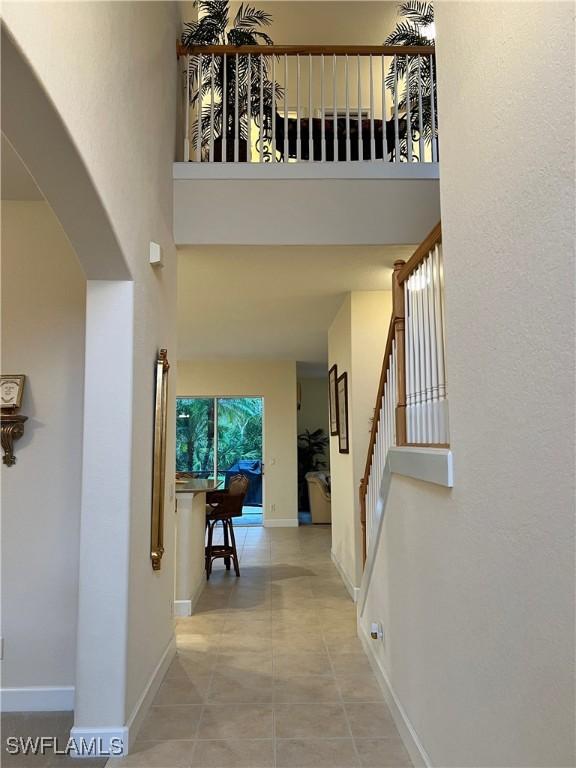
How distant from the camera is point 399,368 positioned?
9.01 feet

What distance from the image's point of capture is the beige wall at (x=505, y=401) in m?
1.13

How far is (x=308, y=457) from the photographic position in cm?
1127

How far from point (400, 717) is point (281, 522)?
6894 mm

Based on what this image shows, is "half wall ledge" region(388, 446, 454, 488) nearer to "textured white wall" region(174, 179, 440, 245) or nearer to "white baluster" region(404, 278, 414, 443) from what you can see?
"white baluster" region(404, 278, 414, 443)

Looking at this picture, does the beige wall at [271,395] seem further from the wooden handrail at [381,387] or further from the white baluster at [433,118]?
the white baluster at [433,118]

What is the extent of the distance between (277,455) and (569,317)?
8.51m

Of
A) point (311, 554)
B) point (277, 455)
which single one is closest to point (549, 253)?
point (311, 554)

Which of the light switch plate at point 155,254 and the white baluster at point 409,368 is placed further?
the light switch plate at point 155,254

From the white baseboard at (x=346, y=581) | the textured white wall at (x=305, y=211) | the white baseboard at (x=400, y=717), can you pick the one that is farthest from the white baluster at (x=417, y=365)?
the white baseboard at (x=346, y=581)

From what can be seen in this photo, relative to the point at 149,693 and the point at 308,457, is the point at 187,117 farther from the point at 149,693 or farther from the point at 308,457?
the point at 308,457

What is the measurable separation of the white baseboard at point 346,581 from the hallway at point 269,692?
0.08 meters

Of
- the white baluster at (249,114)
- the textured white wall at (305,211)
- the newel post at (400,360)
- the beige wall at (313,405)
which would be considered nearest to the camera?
the newel post at (400,360)

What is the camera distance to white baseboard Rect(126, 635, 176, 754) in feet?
8.50

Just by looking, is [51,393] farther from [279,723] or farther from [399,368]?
[279,723]
